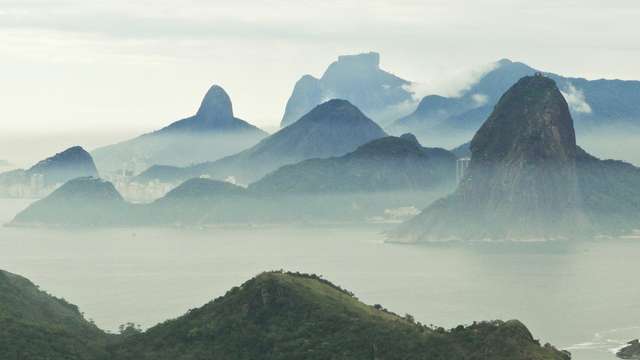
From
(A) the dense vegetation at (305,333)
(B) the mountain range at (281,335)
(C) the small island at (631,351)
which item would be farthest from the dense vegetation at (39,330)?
(C) the small island at (631,351)

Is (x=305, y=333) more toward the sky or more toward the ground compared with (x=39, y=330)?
more toward the ground

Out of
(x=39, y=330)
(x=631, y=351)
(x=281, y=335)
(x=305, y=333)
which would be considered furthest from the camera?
(x=631, y=351)

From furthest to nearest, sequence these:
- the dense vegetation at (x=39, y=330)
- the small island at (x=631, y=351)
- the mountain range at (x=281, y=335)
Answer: the small island at (x=631, y=351) → the dense vegetation at (x=39, y=330) → the mountain range at (x=281, y=335)

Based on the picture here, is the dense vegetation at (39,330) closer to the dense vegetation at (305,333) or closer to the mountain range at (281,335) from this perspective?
the mountain range at (281,335)

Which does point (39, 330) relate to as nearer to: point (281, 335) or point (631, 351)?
point (281, 335)

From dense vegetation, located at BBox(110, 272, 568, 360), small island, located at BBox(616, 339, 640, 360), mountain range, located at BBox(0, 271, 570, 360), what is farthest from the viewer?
small island, located at BBox(616, 339, 640, 360)

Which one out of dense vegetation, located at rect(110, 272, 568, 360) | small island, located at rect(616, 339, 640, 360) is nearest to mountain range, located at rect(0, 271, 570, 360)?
dense vegetation, located at rect(110, 272, 568, 360)

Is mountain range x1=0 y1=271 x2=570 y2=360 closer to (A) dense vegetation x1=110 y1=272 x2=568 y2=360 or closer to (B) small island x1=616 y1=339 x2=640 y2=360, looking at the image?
(A) dense vegetation x1=110 y1=272 x2=568 y2=360

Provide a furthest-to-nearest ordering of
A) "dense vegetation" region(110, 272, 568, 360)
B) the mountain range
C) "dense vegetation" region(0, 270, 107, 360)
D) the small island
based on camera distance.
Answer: the small island, "dense vegetation" region(0, 270, 107, 360), the mountain range, "dense vegetation" region(110, 272, 568, 360)

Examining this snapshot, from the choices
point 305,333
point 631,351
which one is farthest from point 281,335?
point 631,351
